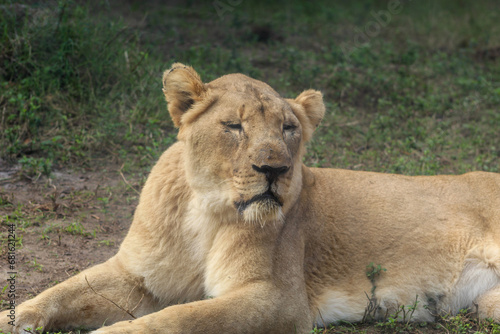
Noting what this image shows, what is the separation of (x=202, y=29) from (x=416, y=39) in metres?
3.69

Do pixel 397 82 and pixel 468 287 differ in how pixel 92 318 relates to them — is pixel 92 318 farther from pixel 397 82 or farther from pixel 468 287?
pixel 397 82

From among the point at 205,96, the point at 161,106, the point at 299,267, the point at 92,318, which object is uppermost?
the point at 205,96

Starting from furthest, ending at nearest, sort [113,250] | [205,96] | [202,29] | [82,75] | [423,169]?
1. [202,29]
2. [82,75]
3. [423,169]
4. [113,250]
5. [205,96]

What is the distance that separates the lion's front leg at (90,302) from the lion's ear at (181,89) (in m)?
1.04

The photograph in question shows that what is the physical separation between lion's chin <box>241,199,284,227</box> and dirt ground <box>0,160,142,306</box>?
1.62 meters

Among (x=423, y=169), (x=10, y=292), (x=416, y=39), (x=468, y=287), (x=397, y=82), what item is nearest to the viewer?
(x=10, y=292)

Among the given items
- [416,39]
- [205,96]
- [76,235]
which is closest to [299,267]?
[205,96]

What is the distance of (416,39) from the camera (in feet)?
35.5

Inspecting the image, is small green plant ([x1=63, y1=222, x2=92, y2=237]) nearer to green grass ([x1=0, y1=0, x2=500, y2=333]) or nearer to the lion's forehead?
green grass ([x1=0, y1=0, x2=500, y2=333])

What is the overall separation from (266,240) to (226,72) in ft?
15.8

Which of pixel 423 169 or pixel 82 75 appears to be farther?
pixel 82 75

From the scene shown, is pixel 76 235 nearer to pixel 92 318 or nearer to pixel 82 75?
pixel 92 318

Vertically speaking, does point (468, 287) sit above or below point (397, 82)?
below

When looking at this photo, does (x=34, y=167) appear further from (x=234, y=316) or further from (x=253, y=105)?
(x=234, y=316)
